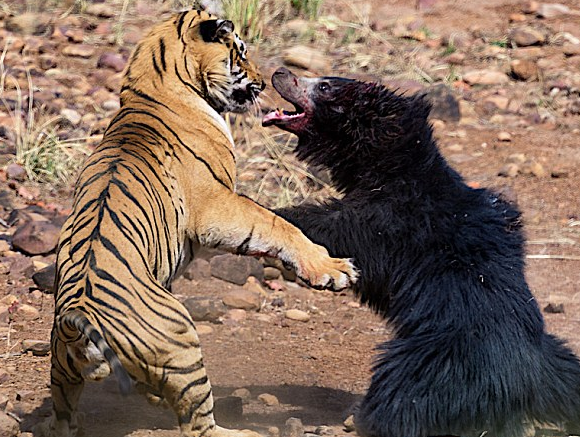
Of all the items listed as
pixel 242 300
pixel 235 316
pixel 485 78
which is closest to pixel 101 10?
pixel 485 78

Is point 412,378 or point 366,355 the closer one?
point 412,378

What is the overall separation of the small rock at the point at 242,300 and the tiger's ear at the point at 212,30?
214 centimetres

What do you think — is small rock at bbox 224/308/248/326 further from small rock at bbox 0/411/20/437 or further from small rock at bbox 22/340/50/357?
small rock at bbox 0/411/20/437

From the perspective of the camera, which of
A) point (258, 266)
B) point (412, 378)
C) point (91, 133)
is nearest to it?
point (412, 378)

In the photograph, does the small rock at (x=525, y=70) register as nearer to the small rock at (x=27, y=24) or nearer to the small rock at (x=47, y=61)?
the small rock at (x=47, y=61)

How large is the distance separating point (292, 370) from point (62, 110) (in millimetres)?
3884

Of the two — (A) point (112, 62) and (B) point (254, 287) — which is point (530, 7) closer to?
(A) point (112, 62)

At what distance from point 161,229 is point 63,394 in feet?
2.56

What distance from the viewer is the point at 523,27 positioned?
35.7 ft

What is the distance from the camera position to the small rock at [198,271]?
679 cm

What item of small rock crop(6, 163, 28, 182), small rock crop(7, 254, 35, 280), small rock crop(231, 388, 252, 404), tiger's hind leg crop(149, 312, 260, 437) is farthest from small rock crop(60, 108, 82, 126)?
tiger's hind leg crop(149, 312, 260, 437)

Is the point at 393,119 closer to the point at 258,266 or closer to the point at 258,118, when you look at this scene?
the point at 258,266

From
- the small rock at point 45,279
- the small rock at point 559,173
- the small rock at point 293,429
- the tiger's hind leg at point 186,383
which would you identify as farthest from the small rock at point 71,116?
the tiger's hind leg at point 186,383

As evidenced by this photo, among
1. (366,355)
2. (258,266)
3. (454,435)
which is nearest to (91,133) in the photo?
(258,266)
